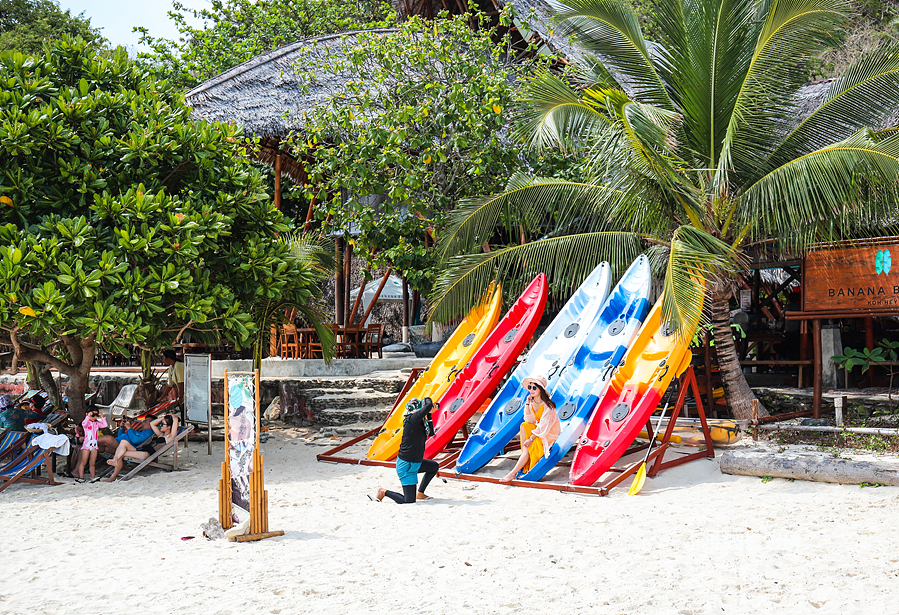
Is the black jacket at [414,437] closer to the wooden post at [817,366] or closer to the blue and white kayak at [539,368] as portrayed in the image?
the blue and white kayak at [539,368]

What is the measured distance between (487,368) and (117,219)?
13.5 feet

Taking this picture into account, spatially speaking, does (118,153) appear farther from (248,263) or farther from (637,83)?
(637,83)

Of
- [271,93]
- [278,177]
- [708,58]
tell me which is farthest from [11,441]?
[708,58]

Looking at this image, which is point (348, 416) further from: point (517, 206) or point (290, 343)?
point (290, 343)

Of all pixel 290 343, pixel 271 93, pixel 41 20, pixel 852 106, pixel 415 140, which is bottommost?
pixel 290 343

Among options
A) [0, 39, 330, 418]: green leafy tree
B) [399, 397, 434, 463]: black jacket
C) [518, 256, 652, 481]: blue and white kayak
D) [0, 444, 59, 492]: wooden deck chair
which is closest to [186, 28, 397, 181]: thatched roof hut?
[0, 39, 330, 418]: green leafy tree

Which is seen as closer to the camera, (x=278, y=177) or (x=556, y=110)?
(x=556, y=110)

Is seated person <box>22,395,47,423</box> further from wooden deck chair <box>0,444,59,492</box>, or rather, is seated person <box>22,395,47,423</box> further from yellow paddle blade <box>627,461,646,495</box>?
yellow paddle blade <box>627,461,646,495</box>

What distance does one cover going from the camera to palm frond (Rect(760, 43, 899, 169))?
7902 mm

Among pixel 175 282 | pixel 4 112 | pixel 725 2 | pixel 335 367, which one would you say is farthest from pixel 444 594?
pixel 335 367

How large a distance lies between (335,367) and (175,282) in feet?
17.0

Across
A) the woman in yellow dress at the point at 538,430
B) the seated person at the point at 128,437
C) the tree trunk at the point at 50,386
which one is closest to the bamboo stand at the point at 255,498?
the woman in yellow dress at the point at 538,430

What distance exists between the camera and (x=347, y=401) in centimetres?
1094

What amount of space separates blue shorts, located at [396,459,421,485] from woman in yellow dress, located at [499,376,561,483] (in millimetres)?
1020
